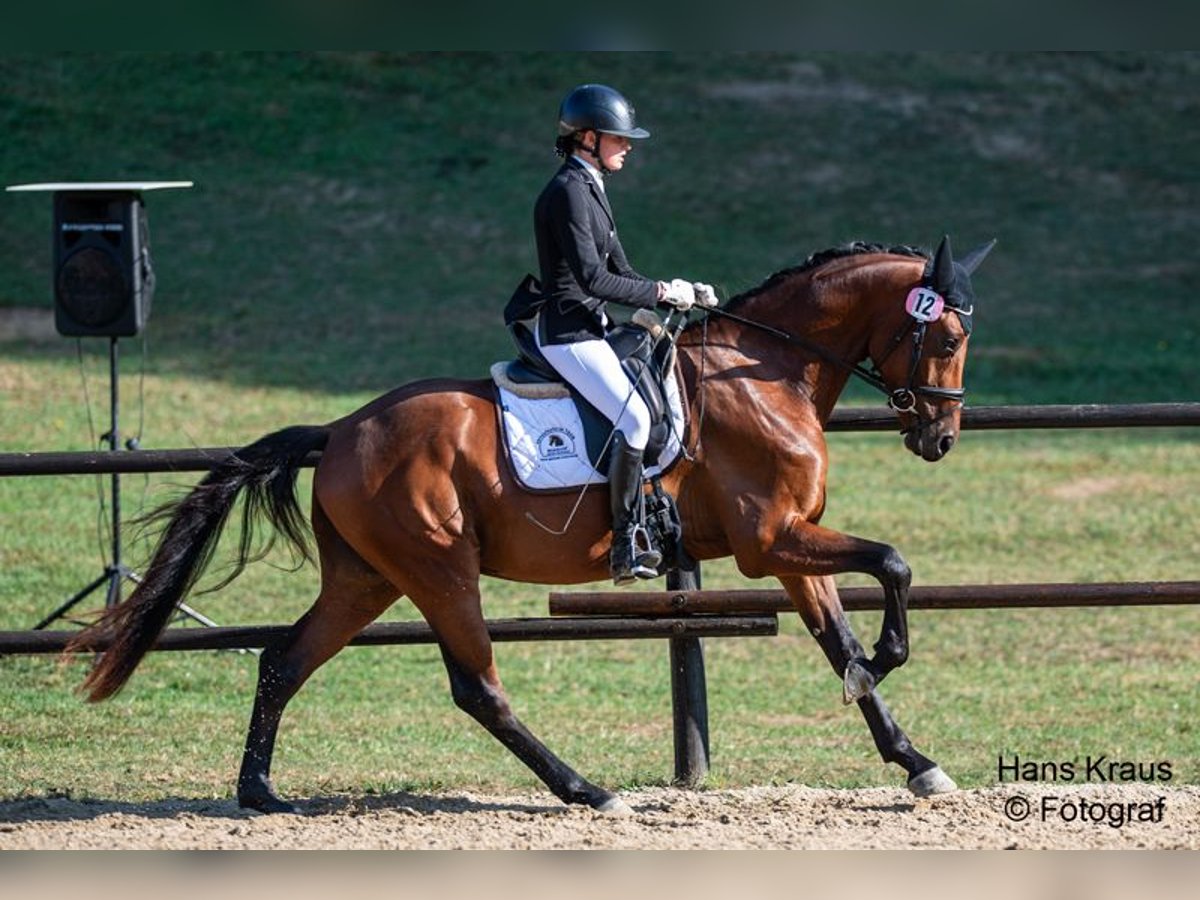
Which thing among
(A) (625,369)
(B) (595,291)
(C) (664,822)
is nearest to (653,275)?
(A) (625,369)

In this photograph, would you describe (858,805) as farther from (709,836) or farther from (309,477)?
(309,477)

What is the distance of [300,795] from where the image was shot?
25.1 feet

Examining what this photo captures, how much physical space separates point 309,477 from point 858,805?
8.96 meters

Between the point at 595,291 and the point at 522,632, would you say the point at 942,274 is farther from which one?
the point at 522,632

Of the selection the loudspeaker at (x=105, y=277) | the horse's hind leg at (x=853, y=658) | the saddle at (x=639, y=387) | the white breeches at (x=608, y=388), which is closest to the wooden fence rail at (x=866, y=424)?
the horse's hind leg at (x=853, y=658)

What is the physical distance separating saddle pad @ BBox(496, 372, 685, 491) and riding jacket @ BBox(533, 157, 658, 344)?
A: 0.27 m

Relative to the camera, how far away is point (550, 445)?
22.6ft

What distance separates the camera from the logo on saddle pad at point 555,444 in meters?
6.87

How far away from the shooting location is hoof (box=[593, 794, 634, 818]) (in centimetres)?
694

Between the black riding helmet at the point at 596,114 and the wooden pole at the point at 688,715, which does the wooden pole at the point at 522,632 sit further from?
the black riding helmet at the point at 596,114

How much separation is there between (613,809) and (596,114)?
2650mm

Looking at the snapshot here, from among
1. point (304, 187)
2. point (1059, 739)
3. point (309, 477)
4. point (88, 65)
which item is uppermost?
point (88, 65)

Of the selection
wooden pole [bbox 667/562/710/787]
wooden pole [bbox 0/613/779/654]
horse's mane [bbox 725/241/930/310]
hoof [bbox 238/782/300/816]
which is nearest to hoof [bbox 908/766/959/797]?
wooden pole [bbox 0/613/779/654]

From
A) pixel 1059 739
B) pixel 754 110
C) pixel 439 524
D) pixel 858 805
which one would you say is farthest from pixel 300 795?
pixel 754 110
